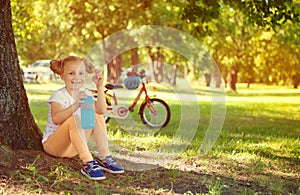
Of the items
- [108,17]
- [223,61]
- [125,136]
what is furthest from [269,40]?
[125,136]

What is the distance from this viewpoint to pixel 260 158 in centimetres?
638

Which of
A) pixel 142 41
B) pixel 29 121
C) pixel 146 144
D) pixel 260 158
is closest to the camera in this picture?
pixel 29 121

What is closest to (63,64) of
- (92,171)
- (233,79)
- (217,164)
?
(92,171)

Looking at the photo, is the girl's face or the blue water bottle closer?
the blue water bottle

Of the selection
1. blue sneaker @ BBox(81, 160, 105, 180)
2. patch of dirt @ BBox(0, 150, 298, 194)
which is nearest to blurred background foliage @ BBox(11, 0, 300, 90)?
patch of dirt @ BBox(0, 150, 298, 194)

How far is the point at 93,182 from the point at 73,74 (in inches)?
38.9

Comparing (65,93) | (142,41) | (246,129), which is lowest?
(246,129)

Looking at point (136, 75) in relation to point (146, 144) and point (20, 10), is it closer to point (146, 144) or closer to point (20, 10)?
point (146, 144)

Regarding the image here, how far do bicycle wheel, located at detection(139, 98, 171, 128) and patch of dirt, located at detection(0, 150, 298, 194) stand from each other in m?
4.64

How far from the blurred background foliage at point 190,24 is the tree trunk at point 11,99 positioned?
4.98 metres

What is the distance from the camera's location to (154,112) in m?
10.0

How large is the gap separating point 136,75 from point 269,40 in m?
26.9

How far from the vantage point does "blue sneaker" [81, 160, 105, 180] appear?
15.0 feet

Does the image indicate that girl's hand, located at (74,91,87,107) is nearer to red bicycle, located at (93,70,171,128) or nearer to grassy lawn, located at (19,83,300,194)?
grassy lawn, located at (19,83,300,194)
